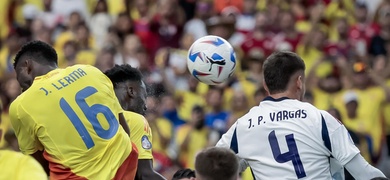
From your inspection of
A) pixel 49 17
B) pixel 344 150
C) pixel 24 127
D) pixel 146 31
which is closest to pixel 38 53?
pixel 24 127

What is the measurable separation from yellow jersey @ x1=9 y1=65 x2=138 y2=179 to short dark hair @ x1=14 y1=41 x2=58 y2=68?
9.6 inches

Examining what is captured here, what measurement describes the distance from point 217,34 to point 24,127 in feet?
27.6

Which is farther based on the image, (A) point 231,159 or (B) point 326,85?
(B) point 326,85

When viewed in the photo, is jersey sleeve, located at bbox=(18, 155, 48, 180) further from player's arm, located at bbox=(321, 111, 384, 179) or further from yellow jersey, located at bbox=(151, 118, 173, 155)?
yellow jersey, located at bbox=(151, 118, 173, 155)

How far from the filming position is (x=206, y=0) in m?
17.5

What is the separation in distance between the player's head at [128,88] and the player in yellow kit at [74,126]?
69cm

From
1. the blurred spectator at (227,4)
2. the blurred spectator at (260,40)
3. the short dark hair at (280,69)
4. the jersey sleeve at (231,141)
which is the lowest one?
the blurred spectator at (260,40)

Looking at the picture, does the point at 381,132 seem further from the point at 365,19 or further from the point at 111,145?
the point at 111,145

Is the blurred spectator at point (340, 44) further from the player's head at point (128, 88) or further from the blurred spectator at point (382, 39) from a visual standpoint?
the player's head at point (128, 88)

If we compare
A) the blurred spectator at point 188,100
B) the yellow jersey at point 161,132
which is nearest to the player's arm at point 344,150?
the yellow jersey at point 161,132

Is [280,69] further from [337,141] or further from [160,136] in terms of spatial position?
[160,136]

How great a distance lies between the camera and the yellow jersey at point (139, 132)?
864cm

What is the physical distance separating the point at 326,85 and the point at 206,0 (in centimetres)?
329

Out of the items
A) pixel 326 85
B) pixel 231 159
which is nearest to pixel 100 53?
pixel 326 85
